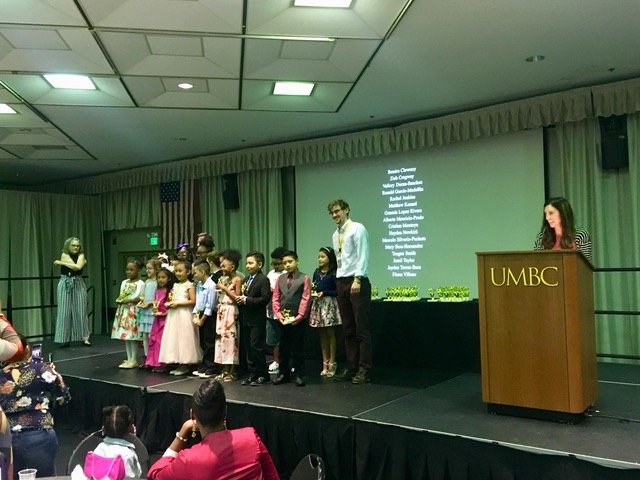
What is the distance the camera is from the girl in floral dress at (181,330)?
4914 millimetres

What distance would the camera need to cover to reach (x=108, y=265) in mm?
10266

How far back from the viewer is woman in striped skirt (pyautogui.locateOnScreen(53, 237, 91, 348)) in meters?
7.14

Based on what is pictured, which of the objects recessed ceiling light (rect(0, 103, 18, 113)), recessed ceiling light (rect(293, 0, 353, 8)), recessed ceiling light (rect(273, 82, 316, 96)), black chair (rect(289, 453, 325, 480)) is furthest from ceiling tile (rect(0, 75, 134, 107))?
black chair (rect(289, 453, 325, 480))

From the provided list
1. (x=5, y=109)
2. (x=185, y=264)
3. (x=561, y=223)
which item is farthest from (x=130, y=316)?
(x=561, y=223)

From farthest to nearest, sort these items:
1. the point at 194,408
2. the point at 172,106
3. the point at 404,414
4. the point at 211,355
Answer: the point at 172,106
the point at 211,355
the point at 404,414
the point at 194,408

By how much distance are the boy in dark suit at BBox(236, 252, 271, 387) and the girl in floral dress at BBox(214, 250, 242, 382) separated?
0.50ft

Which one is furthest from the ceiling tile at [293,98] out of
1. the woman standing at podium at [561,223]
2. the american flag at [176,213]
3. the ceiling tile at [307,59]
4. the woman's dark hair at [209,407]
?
the woman's dark hair at [209,407]

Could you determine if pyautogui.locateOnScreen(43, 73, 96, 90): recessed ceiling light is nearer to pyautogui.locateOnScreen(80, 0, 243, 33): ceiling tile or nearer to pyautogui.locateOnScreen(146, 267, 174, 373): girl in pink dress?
pyautogui.locateOnScreen(80, 0, 243, 33): ceiling tile

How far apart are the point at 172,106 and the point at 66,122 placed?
4.95 feet

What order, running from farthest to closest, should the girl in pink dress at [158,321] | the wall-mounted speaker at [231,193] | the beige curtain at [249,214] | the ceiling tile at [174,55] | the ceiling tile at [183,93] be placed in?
the wall-mounted speaker at [231,193] < the beige curtain at [249,214] < the girl in pink dress at [158,321] < the ceiling tile at [183,93] < the ceiling tile at [174,55]

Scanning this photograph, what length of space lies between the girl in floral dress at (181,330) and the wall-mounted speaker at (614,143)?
4161mm

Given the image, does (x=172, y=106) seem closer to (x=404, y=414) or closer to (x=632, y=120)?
(x=404, y=414)

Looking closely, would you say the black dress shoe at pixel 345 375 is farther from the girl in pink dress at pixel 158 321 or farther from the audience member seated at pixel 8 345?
the audience member seated at pixel 8 345

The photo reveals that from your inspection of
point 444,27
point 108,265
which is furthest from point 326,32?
point 108,265
